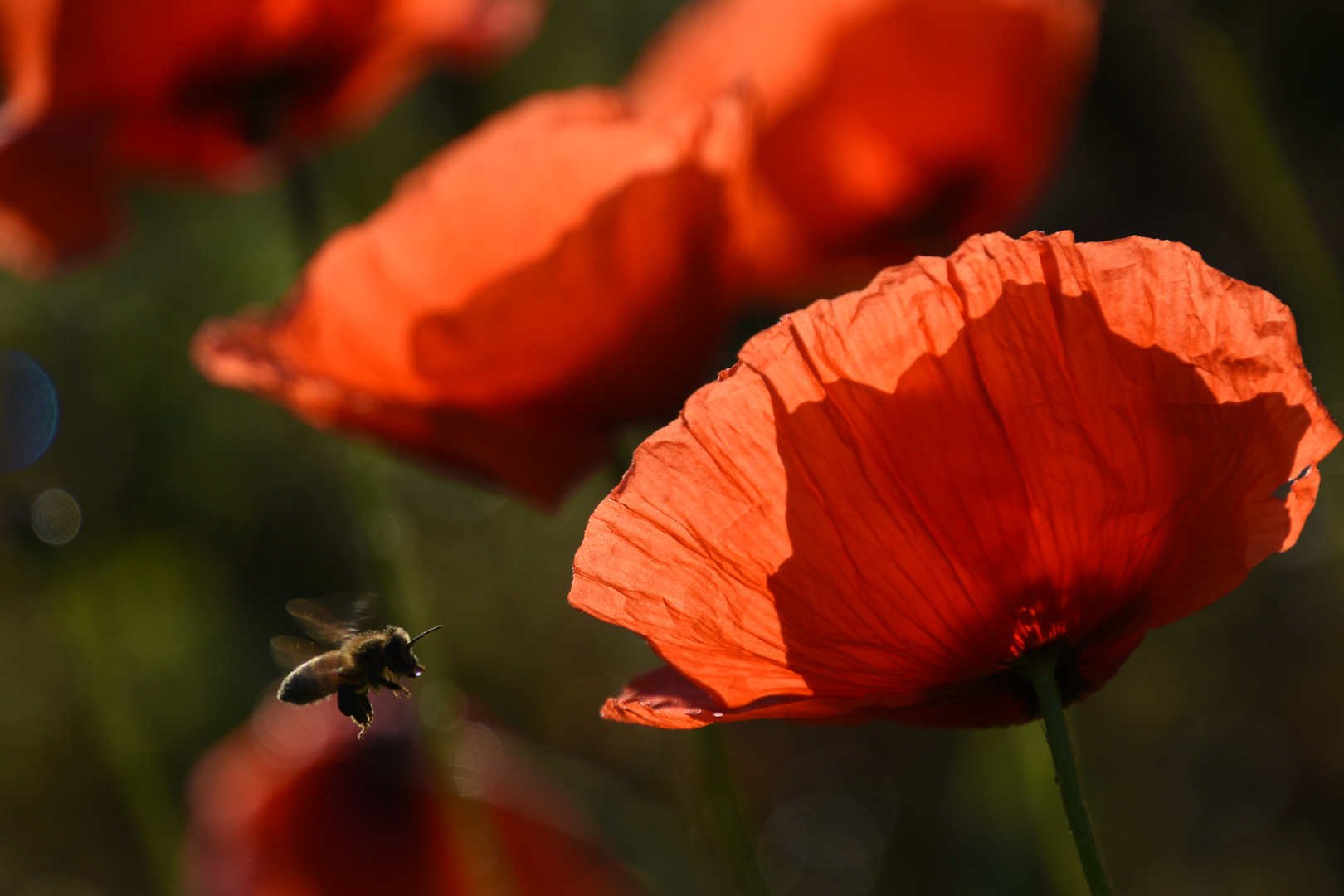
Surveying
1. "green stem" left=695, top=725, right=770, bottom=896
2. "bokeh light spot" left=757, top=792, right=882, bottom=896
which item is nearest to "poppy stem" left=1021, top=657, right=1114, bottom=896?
"green stem" left=695, top=725, right=770, bottom=896

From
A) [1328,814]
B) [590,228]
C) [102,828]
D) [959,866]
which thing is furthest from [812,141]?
[102,828]

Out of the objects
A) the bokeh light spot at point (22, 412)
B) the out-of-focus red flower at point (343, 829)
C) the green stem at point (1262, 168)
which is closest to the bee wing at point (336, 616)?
the out-of-focus red flower at point (343, 829)

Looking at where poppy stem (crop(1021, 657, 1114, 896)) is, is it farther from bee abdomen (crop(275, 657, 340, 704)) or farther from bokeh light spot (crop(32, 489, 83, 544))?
bokeh light spot (crop(32, 489, 83, 544))

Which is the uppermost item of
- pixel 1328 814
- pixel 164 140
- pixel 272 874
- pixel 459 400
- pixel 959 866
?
pixel 164 140

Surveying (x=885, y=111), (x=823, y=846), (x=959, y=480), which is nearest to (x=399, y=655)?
(x=959, y=480)

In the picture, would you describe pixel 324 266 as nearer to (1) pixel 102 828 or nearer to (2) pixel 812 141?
(2) pixel 812 141

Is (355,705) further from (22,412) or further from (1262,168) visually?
(22,412)
